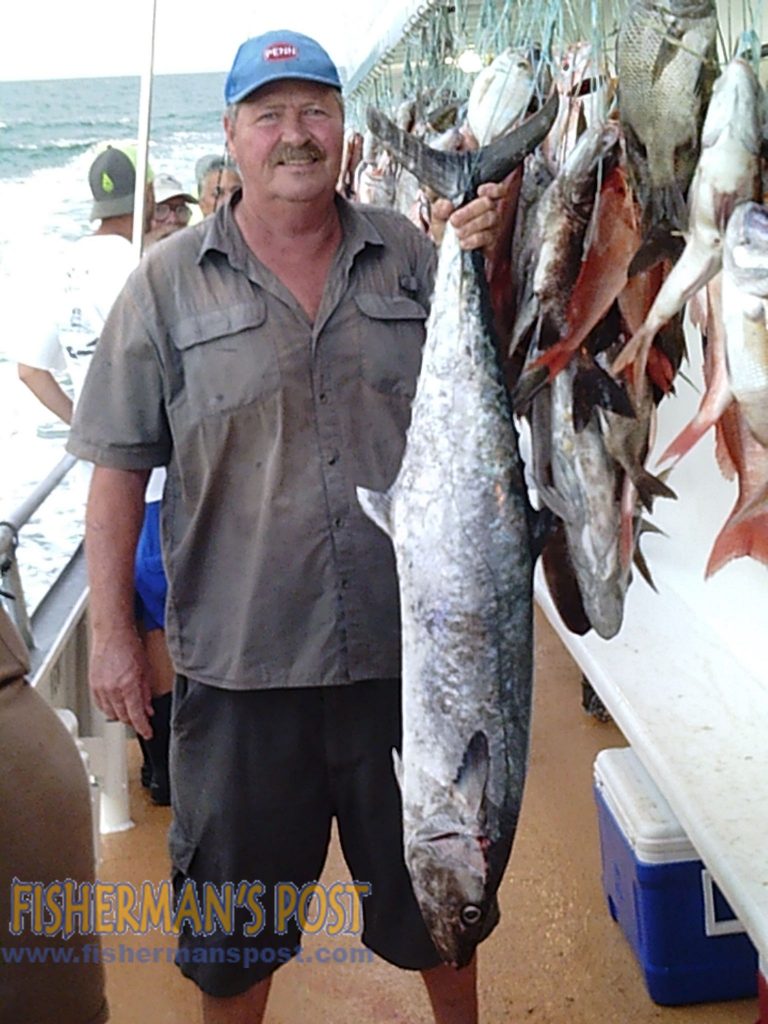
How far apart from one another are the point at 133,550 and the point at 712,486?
6.31 feet

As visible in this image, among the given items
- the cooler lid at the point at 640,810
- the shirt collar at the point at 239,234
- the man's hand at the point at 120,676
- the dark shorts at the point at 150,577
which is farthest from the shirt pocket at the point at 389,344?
the dark shorts at the point at 150,577

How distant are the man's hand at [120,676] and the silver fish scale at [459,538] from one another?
28.5 inches

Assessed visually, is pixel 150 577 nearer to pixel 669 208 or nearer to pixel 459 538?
pixel 459 538

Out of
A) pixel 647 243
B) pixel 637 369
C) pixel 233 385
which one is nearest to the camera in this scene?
pixel 647 243

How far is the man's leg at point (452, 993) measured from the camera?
2283 millimetres

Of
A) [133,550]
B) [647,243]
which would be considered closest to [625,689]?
[133,550]

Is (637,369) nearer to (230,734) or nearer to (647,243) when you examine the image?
(647,243)

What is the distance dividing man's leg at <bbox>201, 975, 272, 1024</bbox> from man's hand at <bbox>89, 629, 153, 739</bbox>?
56 centimetres

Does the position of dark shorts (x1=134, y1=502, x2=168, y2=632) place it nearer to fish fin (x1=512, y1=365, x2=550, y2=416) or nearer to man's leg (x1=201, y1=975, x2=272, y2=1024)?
man's leg (x1=201, y1=975, x2=272, y2=1024)

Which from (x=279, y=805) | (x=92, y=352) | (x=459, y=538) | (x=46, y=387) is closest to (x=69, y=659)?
(x=46, y=387)

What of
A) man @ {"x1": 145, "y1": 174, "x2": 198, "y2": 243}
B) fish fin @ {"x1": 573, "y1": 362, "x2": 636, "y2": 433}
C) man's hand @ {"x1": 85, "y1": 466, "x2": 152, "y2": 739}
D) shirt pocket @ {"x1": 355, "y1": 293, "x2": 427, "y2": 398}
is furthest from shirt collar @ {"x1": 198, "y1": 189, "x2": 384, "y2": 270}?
man @ {"x1": 145, "y1": 174, "x2": 198, "y2": 243}

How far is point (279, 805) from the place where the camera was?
2152 millimetres

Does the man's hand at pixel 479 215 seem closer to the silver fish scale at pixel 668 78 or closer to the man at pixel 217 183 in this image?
the silver fish scale at pixel 668 78

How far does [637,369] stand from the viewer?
1.53 m
